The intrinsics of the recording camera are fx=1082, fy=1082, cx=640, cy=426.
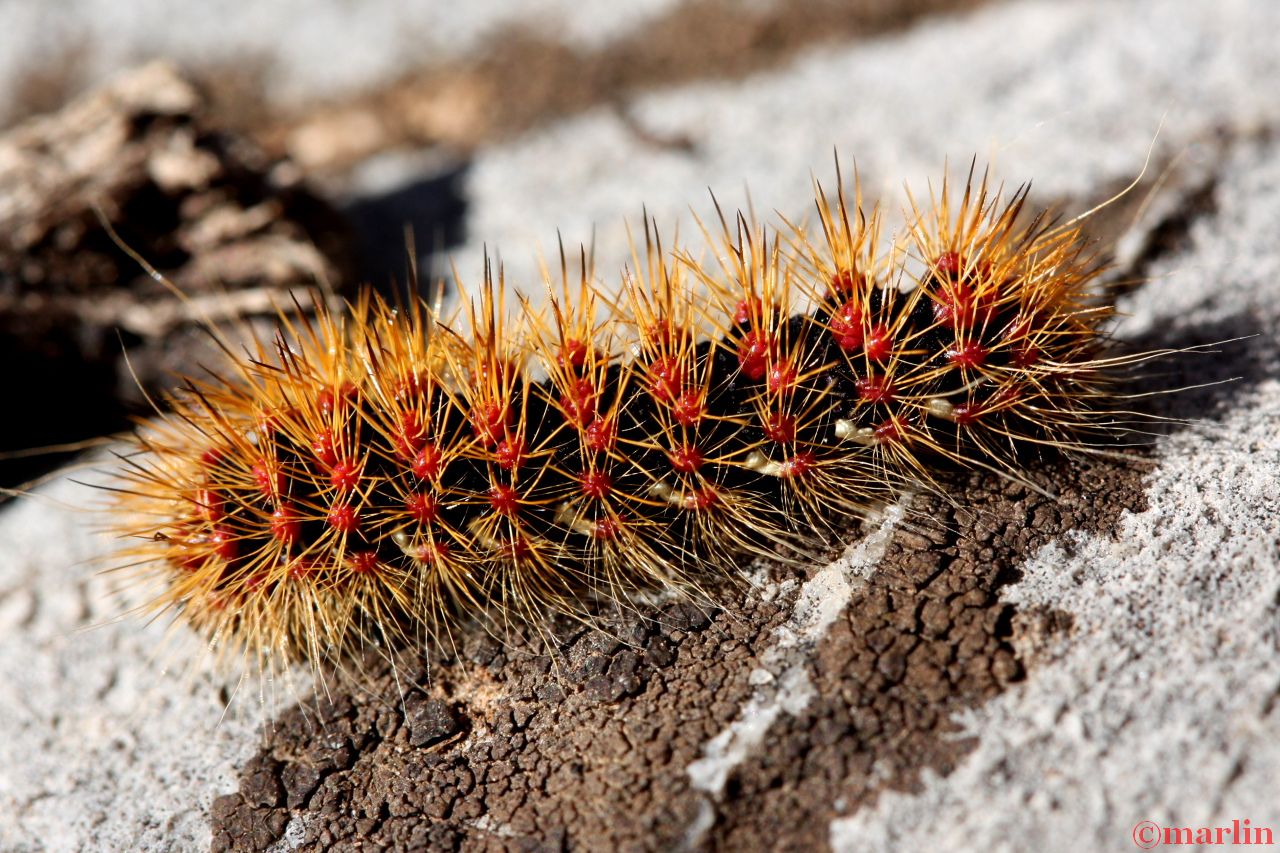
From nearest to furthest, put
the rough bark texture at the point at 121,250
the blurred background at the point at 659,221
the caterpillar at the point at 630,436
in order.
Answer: the blurred background at the point at 659,221 < the caterpillar at the point at 630,436 < the rough bark texture at the point at 121,250

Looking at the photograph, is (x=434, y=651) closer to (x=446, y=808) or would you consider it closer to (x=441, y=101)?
(x=446, y=808)

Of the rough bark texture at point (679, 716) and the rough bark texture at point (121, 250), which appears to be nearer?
the rough bark texture at point (679, 716)

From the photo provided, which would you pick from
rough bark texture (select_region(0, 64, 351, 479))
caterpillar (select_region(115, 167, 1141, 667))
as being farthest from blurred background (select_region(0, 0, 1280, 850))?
caterpillar (select_region(115, 167, 1141, 667))

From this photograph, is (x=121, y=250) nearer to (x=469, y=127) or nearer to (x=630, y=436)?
(x=469, y=127)

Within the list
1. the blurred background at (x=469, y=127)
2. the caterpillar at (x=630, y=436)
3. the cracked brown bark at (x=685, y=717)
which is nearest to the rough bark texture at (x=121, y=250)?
the blurred background at (x=469, y=127)

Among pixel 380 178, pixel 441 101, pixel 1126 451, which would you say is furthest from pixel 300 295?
pixel 1126 451

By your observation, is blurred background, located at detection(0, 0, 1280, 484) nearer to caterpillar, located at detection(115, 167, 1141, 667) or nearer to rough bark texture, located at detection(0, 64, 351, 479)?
rough bark texture, located at detection(0, 64, 351, 479)

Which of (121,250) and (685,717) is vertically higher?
(121,250)

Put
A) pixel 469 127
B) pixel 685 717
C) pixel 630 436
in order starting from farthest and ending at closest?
1. pixel 469 127
2. pixel 630 436
3. pixel 685 717

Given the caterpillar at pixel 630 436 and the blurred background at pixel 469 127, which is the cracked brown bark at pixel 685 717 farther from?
the blurred background at pixel 469 127

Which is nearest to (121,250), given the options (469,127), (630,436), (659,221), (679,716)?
(469,127)
